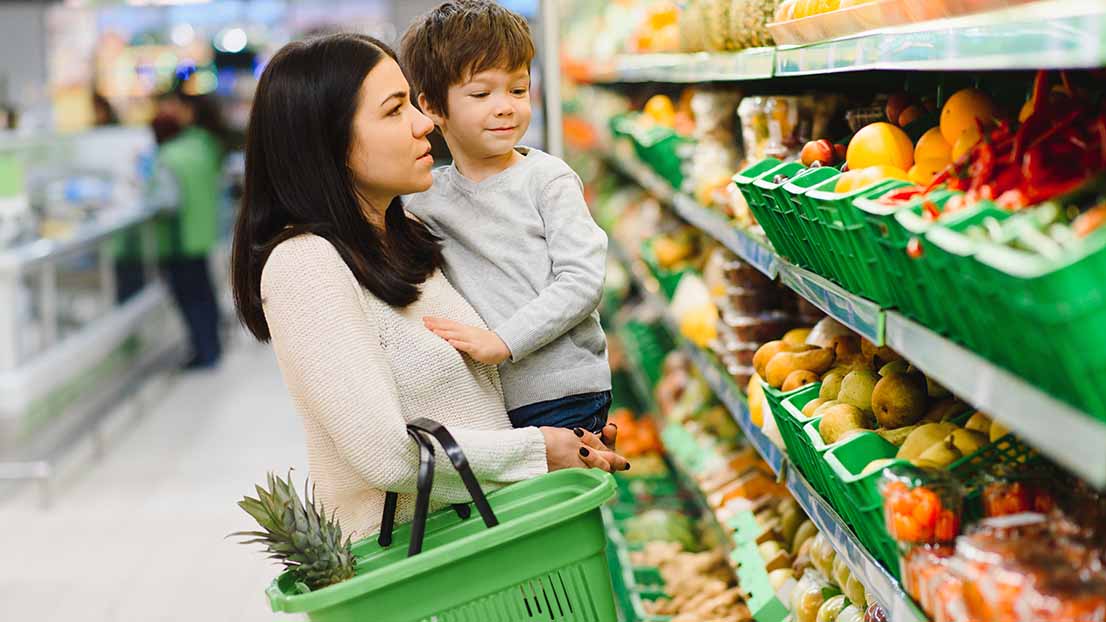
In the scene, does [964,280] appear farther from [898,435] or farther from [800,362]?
[800,362]

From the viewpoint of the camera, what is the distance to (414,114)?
2148 mm

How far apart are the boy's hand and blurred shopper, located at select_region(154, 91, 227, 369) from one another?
21.3ft

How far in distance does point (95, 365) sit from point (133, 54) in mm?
9227

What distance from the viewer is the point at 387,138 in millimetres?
2094

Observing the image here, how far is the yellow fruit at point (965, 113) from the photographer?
1.91m

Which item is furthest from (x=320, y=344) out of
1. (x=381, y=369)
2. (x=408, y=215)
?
(x=408, y=215)

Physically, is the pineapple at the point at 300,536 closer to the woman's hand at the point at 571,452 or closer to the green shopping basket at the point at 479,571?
the green shopping basket at the point at 479,571

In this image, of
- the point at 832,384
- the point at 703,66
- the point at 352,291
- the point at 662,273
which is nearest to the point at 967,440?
the point at 832,384

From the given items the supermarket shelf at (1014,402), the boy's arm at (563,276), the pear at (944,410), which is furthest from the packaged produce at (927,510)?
the boy's arm at (563,276)

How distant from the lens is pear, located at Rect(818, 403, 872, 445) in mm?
2137

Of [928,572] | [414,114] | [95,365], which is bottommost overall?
[95,365]

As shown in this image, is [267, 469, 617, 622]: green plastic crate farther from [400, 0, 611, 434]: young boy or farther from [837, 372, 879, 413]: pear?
[837, 372, 879, 413]: pear

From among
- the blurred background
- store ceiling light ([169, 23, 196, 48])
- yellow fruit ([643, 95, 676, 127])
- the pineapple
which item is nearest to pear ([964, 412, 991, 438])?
the pineapple

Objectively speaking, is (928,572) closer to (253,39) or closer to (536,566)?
(536,566)
